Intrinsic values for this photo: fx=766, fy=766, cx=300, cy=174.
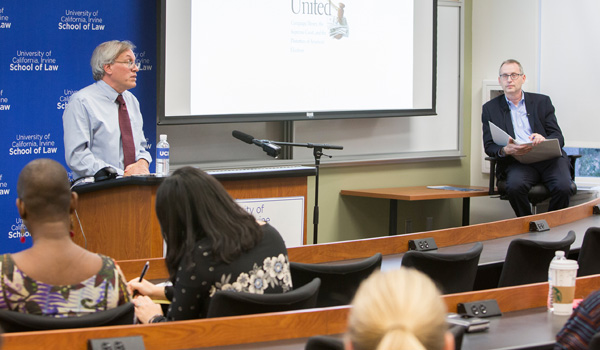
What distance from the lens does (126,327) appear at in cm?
195

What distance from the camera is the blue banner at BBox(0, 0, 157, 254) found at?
495 cm

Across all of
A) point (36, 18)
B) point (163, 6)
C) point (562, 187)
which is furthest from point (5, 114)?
point (562, 187)

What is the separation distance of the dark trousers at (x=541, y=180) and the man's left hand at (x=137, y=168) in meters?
3.17

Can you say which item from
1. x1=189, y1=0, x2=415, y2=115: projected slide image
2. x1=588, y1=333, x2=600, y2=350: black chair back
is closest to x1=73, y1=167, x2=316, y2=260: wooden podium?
x1=189, y1=0, x2=415, y2=115: projected slide image

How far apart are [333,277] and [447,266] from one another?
1.79 feet

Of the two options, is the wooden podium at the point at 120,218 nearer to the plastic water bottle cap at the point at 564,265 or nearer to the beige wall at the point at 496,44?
the plastic water bottle cap at the point at 564,265

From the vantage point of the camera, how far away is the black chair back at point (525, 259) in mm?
3311

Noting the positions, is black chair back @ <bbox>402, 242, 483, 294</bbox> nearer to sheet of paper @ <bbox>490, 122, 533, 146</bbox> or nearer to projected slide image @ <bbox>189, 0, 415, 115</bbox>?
projected slide image @ <bbox>189, 0, 415, 115</bbox>

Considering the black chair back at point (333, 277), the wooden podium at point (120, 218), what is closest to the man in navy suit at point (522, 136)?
the wooden podium at point (120, 218)

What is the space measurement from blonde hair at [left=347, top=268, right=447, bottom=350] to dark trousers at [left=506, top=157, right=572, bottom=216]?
5.30 m

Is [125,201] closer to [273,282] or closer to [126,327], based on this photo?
[273,282]

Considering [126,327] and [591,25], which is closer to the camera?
[126,327]

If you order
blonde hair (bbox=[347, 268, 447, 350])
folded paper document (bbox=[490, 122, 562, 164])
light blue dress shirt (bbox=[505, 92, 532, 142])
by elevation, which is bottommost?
blonde hair (bbox=[347, 268, 447, 350])

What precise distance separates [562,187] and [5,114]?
4184 mm
